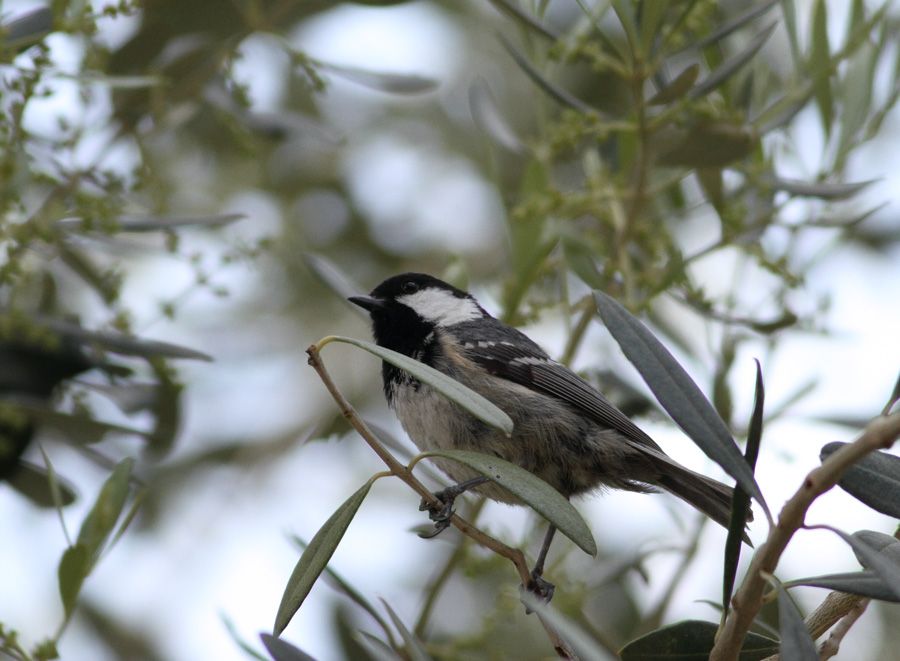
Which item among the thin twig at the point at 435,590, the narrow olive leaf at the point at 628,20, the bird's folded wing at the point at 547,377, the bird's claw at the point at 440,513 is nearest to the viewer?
the narrow olive leaf at the point at 628,20

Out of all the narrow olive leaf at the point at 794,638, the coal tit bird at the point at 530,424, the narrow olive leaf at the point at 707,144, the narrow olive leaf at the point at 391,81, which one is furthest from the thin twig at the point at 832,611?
the narrow olive leaf at the point at 391,81

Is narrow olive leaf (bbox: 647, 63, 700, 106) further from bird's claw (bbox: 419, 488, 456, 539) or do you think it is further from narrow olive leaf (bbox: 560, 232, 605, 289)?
bird's claw (bbox: 419, 488, 456, 539)

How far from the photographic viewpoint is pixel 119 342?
2490 millimetres

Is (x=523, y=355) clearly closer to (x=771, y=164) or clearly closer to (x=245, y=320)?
(x=771, y=164)

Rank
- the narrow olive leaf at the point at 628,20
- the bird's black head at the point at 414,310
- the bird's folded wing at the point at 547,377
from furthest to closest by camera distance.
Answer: the bird's black head at the point at 414,310 < the bird's folded wing at the point at 547,377 < the narrow olive leaf at the point at 628,20

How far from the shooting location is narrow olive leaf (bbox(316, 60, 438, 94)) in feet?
9.05

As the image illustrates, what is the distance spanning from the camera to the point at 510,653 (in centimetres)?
359

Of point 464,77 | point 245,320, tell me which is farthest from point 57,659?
point 464,77

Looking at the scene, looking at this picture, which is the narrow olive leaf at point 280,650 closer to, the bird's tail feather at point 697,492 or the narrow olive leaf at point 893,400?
the narrow olive leaf at point 893,400

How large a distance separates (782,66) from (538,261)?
2.58 meters

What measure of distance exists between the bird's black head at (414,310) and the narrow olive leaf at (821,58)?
1135 millimetres

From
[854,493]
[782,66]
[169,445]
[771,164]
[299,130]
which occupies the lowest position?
[169,445]

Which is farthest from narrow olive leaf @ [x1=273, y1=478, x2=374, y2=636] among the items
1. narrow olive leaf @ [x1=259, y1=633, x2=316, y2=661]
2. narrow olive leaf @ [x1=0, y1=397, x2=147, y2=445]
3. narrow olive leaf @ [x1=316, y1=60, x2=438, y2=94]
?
narrow olive leaf @ [x1=316, y1=60, x2=438, y2=94]

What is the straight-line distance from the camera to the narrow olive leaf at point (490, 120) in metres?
2.98
